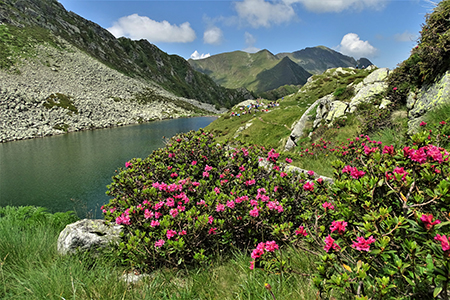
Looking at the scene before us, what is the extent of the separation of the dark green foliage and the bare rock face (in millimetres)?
13050

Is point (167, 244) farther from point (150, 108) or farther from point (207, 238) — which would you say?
point (150, 108)

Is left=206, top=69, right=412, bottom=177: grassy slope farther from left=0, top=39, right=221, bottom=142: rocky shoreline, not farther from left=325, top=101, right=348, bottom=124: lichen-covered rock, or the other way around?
left=0, top=39, right=221, bottom=142: rocky shoreline

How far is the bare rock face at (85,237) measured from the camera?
4.63 metres

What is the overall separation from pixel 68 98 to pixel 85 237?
380ft

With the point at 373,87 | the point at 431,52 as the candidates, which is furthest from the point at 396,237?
the point at 373,87

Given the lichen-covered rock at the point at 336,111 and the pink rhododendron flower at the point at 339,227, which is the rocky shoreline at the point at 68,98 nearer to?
the lichen-covered rock at the point at 336,111

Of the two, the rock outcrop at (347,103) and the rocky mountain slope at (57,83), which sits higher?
the rocky mountain slope at (57,83)

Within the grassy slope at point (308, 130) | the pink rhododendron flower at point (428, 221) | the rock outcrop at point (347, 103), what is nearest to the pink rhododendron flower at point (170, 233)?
the pink rhododendron flower at point (428, 221)

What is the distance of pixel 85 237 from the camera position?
15.5 feet

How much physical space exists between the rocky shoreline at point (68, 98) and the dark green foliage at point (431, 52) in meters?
84.9

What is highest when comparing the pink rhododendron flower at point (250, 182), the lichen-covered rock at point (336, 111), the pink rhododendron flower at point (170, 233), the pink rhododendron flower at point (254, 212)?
the lichen-covered rock at point (336, 111)

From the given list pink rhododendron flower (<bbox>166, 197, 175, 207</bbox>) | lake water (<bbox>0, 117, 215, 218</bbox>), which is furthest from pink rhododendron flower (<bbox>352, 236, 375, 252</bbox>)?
lake water (<bbox>0, 117, 215, 218</bbox>)

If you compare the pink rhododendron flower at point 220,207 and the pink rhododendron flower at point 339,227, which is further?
the pink rhododendron flower at point 220,207

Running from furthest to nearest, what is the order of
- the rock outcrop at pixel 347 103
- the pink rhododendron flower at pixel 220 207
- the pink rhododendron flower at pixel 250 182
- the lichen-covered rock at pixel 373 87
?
the rock outcrop at pixel 347 103, the lichen-covered rock at pixel 373 87, the pink rhododendron flower at pixel 250 182, the pink rhododendron flower at pixel 220 207
